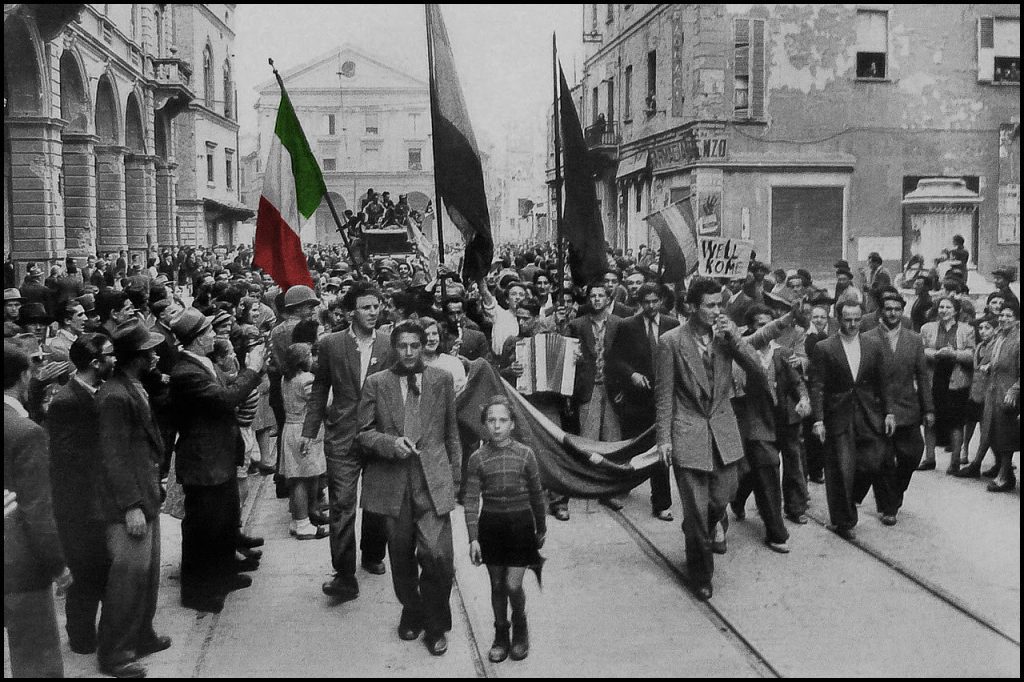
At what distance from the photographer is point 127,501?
204 inches

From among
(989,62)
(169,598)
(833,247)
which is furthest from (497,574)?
(989,62)

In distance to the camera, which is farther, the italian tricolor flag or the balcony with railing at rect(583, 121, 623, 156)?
the balcony with railing at rect(583, 121, 623, 156)

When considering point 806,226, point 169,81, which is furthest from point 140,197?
point 806,226

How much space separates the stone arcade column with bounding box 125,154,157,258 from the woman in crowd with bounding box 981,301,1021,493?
2828 cm

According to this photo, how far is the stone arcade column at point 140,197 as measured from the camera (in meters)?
32.7

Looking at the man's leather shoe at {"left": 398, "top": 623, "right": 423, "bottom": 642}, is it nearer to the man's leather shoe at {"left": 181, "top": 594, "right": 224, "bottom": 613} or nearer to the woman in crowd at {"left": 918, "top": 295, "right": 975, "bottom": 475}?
the man's leather shoe at {"left": 181, "top": 594, "right": 224, "bottom": 613}

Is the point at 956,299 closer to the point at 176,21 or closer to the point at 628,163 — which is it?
the point at 628,163

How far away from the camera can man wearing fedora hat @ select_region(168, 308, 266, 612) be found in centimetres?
593

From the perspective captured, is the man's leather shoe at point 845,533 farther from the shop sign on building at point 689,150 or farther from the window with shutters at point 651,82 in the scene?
the window with shutters at point 651,82

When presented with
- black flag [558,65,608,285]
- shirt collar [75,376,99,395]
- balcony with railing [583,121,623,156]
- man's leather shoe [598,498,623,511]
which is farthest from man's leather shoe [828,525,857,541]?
balcony with railing [583,121,623,156]

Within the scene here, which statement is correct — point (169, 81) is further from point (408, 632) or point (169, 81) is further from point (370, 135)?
point (370, 135)

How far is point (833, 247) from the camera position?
84.3ft

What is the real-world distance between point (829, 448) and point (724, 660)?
2825 mm

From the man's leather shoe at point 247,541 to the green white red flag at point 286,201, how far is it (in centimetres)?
208
